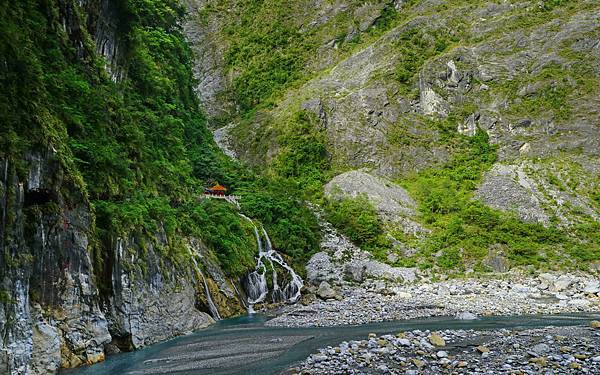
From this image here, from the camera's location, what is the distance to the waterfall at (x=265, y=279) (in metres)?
25.1

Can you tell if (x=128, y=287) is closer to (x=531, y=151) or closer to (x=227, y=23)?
(x=531, y=151)

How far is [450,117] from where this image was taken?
2109 inches

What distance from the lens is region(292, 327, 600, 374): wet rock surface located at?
11.0 m

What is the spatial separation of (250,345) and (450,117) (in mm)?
44807

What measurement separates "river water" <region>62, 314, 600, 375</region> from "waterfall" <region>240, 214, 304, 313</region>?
352 cm

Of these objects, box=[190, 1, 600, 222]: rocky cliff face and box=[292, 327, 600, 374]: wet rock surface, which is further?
box=[190, 1, 600, 222]: rocky cliff face

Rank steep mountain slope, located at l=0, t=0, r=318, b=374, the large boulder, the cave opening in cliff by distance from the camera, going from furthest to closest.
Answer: the large boulder, the cave opening in cliff, steep mountain slope, located at l=0, t=0, r=318, b=374

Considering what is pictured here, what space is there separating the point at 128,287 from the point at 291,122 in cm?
4073

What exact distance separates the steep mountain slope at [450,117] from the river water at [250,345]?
15.6 m

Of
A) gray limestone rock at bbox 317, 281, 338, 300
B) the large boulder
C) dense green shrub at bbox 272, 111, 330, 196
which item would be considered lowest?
gray limestone rock at bbox 317, 281, 338, 300

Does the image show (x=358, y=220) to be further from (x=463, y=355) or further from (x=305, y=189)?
(x=463, y=355)

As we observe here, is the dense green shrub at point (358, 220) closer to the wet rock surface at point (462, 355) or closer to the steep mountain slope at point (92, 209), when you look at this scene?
the steep mountain slope at point (92, 209)

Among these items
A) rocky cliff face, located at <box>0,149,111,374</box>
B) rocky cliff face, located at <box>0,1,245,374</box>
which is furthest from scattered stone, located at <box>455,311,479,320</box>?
rocky cliff face, located at <box>0,149,111,374</box>

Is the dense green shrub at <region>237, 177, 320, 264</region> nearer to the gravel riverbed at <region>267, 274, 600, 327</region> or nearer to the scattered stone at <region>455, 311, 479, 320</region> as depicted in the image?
the gravel riverbed at <region>267, 274, 600, 327</region>
